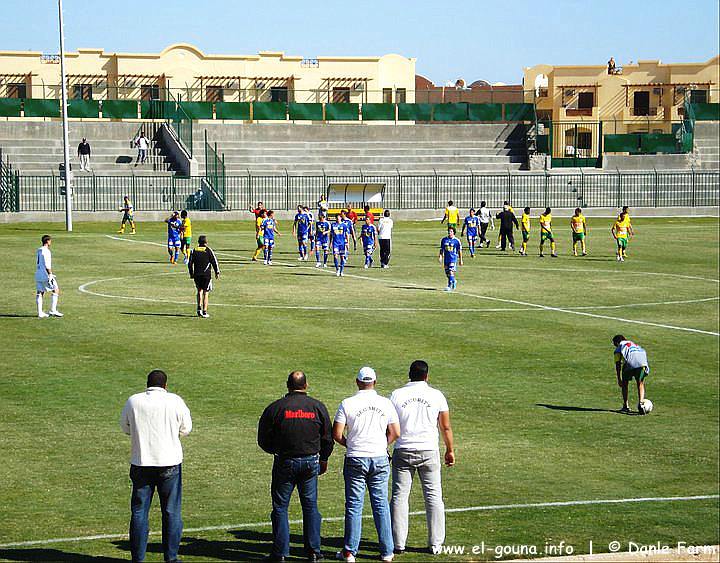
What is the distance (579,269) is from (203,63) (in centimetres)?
5531

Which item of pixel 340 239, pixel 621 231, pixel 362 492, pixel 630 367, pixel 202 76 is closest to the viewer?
pixel 362 492

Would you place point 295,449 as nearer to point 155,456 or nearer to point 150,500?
point 155,456

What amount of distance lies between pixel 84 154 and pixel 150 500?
188 ft

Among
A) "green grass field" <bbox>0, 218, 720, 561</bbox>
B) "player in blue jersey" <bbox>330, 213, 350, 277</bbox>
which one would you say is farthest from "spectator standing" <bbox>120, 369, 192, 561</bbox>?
"player in blue jersey" <bbox>330, 213, 350, 277</bbox>

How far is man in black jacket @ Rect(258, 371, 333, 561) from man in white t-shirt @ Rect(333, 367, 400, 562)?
239mm

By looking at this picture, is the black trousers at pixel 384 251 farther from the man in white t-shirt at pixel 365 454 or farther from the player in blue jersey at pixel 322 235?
the man in white t-shirt at pixel 365 454

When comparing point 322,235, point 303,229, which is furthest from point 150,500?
point 303,229

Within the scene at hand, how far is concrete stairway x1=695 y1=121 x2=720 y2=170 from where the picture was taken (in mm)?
77188

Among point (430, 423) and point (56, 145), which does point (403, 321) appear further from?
point (56, 145)

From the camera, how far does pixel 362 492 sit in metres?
12.0

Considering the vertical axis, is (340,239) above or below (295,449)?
above

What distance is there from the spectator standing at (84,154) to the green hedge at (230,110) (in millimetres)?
12779

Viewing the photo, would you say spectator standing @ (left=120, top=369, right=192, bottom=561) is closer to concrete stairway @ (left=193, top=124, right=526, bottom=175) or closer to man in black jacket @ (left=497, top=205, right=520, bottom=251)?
man in black jacket @ (left=497, top=205, right=520, bottom=251)

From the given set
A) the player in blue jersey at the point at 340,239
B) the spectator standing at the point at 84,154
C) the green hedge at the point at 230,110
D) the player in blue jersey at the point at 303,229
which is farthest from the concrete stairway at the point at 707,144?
the player in blue jersey at the point at 340,239
